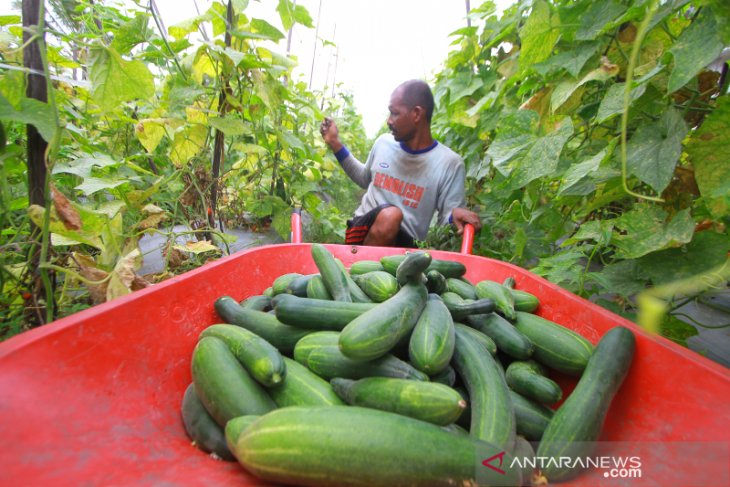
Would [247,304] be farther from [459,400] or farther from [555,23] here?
[555,23]

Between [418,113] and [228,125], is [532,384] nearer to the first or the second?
[228,125]

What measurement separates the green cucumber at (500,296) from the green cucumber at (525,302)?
0.04 m

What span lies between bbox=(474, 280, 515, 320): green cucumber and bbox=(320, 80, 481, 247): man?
1.63 meters

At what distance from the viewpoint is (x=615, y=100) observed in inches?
48.6

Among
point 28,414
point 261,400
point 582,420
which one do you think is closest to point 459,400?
point 582,420

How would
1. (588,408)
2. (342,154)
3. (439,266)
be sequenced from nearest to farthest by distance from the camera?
(588,408)
(439,266)
(342,154)

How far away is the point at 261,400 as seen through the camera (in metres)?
0.88

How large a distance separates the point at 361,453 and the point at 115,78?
5.03 ft

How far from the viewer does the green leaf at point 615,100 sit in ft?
3.95

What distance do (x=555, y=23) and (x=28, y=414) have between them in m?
2.08

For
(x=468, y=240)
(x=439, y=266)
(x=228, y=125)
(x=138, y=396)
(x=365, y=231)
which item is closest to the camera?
(x=138, y=396)

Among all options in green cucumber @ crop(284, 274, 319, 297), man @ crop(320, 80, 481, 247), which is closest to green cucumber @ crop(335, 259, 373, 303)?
green cucumber @ crop(284, 274, 319, 297)

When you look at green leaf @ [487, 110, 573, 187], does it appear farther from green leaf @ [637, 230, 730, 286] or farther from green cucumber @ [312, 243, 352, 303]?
green cucumber @ [312, 243, 352, 303]

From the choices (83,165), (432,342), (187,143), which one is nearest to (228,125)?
(187,143)
